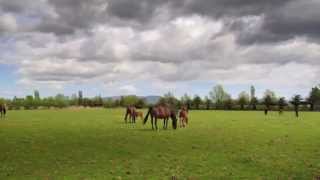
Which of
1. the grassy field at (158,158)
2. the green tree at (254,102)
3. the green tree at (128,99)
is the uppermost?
the green tree at (128,99)

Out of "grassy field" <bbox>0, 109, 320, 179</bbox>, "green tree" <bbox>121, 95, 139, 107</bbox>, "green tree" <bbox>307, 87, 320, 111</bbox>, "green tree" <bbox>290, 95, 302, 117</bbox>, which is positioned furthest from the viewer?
"green tree" <bbox>121, 95, 139, 107</bbox>

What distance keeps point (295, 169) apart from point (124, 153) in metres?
8.06

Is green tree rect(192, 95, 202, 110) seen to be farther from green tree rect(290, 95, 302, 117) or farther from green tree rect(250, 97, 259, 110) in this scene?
green tree rect(290, 95, 302, 117)

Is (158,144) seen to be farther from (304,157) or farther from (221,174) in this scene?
(221,174)

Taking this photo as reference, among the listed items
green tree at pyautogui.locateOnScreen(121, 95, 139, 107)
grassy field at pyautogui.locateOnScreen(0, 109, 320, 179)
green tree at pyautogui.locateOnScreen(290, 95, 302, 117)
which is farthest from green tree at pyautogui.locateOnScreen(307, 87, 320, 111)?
grassy field at pyautogui.locateOnScreen(0, 109, 320, 179)

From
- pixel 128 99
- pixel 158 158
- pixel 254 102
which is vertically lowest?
pixel 158 158

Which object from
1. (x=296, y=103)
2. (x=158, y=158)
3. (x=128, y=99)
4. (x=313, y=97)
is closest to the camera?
(x=158, y=158)

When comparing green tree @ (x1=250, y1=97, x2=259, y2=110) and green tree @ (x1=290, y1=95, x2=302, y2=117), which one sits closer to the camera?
green tree @ (x1=290, y1=95, x2=302, y2=117)

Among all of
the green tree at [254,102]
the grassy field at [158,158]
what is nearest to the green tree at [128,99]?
the green tree at [254,102]

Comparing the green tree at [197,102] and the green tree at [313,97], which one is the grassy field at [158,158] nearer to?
the green tree at [313,97]

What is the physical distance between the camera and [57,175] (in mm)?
15742

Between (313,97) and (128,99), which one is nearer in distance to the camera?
(313,97)

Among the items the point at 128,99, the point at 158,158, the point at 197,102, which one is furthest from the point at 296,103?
the point at 128,99

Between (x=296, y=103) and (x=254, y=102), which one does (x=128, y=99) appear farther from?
A: (x=296, y=103)
